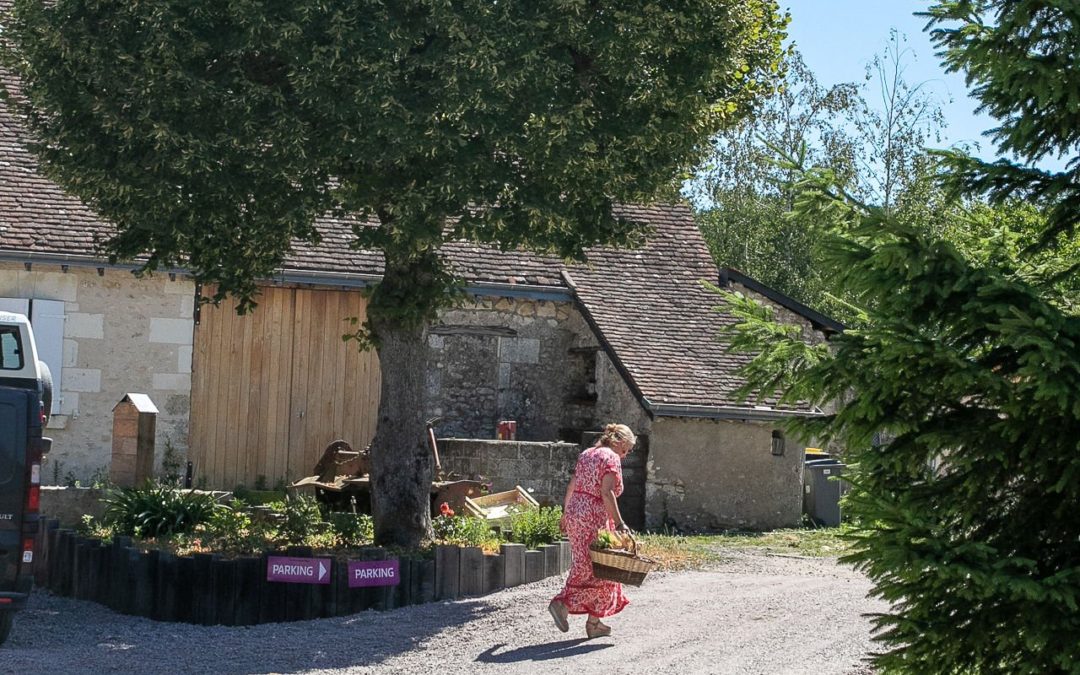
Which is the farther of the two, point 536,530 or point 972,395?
point 536,530

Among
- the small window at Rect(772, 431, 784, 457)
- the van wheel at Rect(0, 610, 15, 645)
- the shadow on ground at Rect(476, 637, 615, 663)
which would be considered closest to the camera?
the shadow on ground at Rect(476, 637, 615, 663)

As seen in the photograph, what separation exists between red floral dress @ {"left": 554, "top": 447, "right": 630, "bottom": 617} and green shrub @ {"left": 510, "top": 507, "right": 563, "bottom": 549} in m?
2.46

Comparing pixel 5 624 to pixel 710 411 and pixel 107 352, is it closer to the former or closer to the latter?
pixel 107 352

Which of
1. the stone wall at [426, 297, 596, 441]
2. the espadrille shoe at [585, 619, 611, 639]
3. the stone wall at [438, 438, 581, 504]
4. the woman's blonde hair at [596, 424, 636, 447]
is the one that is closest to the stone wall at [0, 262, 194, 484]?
the stone wall at [426, 297, 596, 441]

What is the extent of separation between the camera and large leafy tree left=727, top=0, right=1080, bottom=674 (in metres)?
4.84

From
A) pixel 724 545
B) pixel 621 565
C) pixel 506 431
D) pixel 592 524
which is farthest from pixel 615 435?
pixel 506 431

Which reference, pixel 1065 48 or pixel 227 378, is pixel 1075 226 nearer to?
pixel 1065 48

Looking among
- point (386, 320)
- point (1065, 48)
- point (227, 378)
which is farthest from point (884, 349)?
point (227, 378)

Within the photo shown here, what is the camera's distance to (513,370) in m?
18.7

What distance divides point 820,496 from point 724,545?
3404 millimetres

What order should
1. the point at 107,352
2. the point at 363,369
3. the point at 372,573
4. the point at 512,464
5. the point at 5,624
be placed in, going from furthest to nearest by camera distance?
the point at 363,369, the point at 107,352, the point at 512,464, the point at 372,573, the point at 5,624

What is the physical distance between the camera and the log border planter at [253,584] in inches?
430

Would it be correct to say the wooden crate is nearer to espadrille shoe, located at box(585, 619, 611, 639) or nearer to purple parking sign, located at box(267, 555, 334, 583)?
purple parking sign, located at box(267, 555, 334, 583)

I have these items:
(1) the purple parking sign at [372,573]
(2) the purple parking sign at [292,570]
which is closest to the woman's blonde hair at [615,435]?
(1) the purple parking sign at [372,573]
